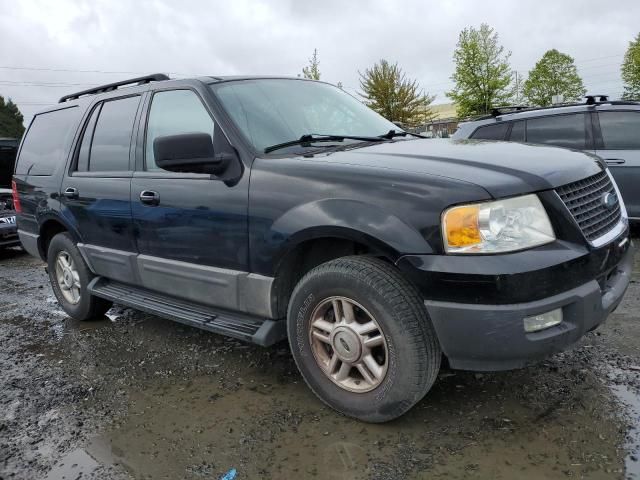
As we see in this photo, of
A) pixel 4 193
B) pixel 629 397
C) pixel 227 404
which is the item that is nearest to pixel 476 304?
pixel 629 397

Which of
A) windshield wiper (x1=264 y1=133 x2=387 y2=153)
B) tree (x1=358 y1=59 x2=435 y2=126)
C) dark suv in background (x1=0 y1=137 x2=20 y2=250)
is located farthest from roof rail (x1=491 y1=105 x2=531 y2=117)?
tree (x1=358 y1=59 x2=435 y2=126)

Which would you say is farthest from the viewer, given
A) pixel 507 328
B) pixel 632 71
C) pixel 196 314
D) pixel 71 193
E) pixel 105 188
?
pixel 632 71

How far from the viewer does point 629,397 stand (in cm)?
269

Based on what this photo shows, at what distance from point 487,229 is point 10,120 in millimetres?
62027

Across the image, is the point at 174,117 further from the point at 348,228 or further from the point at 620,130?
the point at 620,130

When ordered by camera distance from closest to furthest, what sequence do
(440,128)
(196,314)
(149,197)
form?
1. (196,314)
2. (149,197)
3. (440,128)

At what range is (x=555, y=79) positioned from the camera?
4281 centimetres

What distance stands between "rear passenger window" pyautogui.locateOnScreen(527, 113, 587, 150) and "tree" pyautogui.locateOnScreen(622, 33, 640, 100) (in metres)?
32.6

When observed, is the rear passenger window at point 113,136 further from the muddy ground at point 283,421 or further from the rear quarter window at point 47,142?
the muddy ground at point 283,421

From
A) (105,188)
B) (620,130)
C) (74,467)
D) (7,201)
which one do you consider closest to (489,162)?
(74,467)

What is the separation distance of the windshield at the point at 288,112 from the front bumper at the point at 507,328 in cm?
142

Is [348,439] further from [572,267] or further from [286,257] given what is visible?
[572,267]

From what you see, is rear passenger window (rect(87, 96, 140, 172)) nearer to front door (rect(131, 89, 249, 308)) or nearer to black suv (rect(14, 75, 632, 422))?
black suv (rect(14, 75, 632, 422))

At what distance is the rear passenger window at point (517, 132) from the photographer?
648cm
